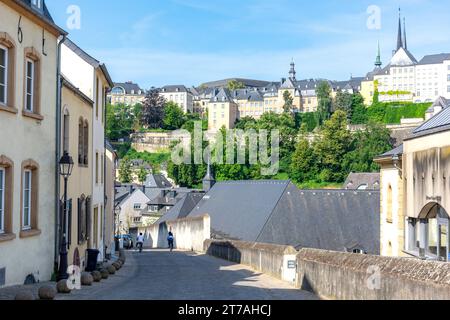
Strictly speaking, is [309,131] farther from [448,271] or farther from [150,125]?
[448,271]

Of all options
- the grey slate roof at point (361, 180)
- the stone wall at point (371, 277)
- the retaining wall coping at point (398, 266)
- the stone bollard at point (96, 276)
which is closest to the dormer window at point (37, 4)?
the stone bollard at point (96, 276)

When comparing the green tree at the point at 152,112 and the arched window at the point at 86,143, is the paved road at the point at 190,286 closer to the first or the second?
the arched window at the point at 86,143

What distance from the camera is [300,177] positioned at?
12044cm

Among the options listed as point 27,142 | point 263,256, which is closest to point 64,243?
point 27,142

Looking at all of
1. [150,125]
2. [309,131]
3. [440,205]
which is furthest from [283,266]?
[150,125]

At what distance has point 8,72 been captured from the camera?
14.0 metres

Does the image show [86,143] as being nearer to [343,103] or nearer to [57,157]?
[57,157]

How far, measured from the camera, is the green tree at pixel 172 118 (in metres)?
165

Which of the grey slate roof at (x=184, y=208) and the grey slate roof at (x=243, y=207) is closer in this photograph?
the grey slate roof at (x=243, y=207)

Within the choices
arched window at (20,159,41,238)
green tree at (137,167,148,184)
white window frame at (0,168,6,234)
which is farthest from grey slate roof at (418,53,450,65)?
white window frame at (0,168,6,234)

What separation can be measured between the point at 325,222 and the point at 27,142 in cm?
3174

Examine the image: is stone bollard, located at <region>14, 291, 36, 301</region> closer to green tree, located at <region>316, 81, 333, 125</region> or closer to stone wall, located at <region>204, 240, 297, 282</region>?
stone wall, located at <region>204, 240, 297, 282</region>

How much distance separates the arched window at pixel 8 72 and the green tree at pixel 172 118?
497 feet
